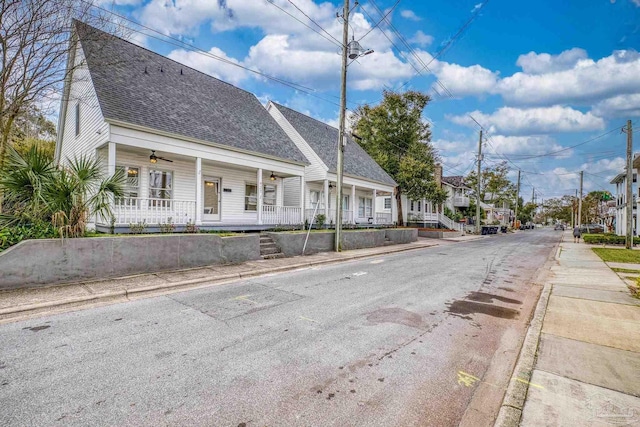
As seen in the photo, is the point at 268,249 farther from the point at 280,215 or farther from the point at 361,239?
the point at 361,239

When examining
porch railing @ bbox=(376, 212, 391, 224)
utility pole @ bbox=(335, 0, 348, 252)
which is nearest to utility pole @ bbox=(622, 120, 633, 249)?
porch railing @ bbox=(376, 212, 391, 224)

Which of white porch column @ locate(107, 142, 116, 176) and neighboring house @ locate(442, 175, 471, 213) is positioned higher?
neighboring house @ locate(442, 175, 471, 213)

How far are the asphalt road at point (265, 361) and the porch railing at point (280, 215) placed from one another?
8.09 meters

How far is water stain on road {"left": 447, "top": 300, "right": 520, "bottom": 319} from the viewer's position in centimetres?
579

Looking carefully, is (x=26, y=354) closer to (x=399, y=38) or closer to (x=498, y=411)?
(x=498, y=411)

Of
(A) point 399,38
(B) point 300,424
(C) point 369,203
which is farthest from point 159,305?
(C) point 369,203

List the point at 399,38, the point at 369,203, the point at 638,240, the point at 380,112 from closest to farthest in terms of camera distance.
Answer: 1. the point at 399,38
2. the point at 638,240
3. the point at 369,203
4. the point at 380,112

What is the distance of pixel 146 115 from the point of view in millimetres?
10727

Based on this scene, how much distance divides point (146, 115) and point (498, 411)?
12.3 m

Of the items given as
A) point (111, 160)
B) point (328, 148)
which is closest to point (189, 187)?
point (111, 160)

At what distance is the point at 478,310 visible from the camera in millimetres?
6016

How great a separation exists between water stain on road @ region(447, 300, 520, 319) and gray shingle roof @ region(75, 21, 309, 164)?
10405mm

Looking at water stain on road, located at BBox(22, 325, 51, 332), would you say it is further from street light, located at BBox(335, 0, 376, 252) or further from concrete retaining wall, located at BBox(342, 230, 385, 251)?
concrete retaining wall, located at BBox(342, 230, 385, 251)

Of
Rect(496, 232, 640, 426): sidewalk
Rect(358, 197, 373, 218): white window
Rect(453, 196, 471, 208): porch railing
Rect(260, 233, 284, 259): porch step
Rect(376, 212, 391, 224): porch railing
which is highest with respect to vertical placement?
Rect(453, 196, 471, 208): porch railing
